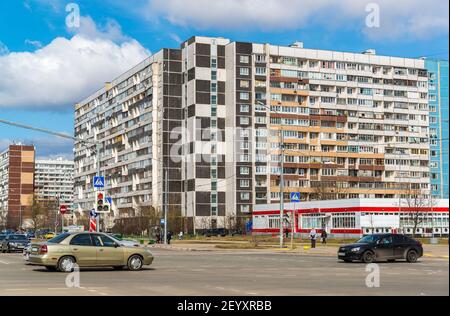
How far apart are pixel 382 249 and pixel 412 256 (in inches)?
70.4

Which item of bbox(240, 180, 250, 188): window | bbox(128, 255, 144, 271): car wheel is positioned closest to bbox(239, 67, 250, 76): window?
bbox(240, 180, 250, 188): window

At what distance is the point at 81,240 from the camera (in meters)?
24.5

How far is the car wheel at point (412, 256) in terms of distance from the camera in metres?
33.2

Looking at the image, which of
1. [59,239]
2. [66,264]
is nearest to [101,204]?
[59,239]

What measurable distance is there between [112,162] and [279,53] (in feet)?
149

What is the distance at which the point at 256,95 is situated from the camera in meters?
126

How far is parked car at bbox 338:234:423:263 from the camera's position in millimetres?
32344

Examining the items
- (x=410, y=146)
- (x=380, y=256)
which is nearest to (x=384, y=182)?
(x=410, y=146)

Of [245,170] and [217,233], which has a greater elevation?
[245,170]

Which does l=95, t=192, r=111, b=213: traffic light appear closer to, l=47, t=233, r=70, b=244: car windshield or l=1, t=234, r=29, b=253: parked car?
l=47, t=233, r=70, b=244: car windshield

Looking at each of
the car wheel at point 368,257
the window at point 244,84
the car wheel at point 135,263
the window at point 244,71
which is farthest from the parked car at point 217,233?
the car wheel at point 135,263

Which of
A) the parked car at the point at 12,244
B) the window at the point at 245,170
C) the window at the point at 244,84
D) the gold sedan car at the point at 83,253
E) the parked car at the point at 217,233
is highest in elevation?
the window at the point at 244,84

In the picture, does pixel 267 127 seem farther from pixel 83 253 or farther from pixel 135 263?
pixel 83 253

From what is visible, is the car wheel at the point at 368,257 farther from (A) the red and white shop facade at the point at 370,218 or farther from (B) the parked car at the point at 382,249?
(A) the red and white shop facade at the point at 370,218
